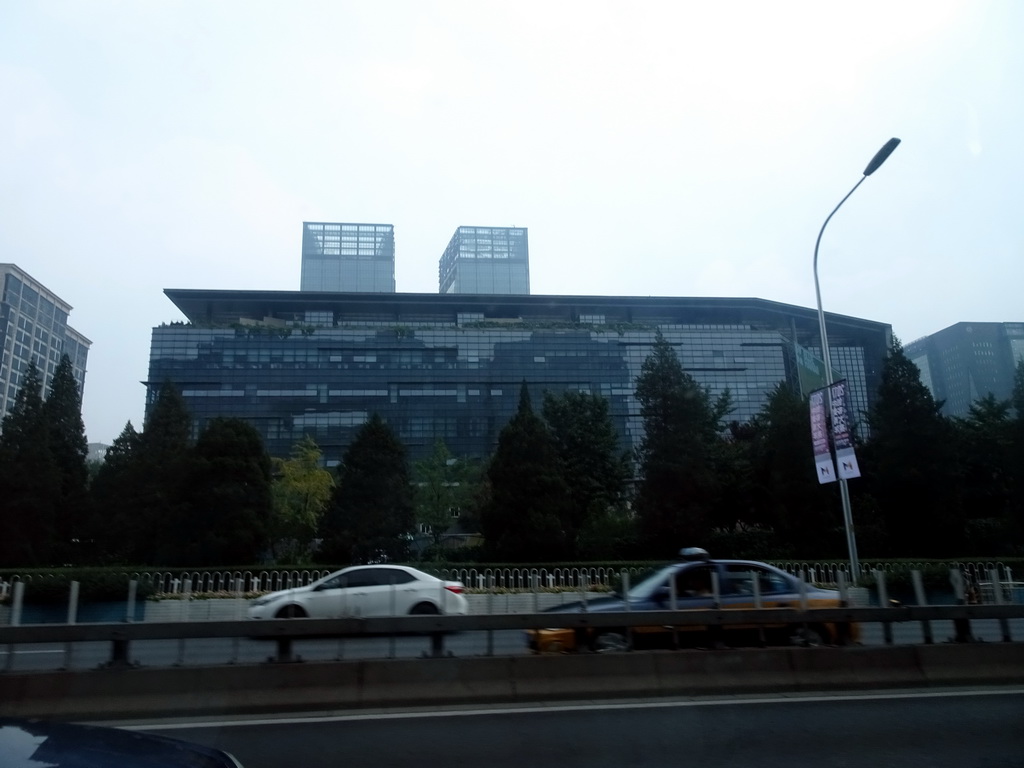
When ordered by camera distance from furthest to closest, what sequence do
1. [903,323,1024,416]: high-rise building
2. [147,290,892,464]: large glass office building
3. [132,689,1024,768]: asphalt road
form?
[147,290,892,464]: large glass office building < [903,323,1024,416]: high-rise building < [132,689,1024,768]: asphalt road

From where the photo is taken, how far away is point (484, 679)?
9109mm

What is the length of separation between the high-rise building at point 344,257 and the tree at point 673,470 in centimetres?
14119

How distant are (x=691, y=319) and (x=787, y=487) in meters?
73.4

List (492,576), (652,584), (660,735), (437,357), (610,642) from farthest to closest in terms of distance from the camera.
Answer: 1. (437,357)
2. (492,576)
3. (652,584)
4. (610,642)
5. (660,735)

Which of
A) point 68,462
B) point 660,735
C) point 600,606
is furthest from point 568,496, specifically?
point 660,735

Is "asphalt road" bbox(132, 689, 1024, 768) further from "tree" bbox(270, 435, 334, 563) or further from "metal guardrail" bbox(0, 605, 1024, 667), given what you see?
"tree" bbox(270, 435, 334, 563)

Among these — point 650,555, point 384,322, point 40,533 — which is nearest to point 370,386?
point 384,322

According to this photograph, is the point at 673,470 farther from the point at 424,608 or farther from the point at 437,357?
the point at 437,357

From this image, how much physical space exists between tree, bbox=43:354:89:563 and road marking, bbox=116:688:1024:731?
129 ft

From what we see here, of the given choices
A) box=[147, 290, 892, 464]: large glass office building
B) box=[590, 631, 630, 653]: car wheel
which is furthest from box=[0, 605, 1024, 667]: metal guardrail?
box=[147, 290, 892, 464]: large glass office building

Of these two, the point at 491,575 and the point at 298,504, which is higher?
the point at 298,504

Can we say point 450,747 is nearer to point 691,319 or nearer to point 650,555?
point 650,555

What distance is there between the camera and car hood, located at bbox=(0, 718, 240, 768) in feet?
11.1

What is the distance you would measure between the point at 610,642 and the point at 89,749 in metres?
7.88
